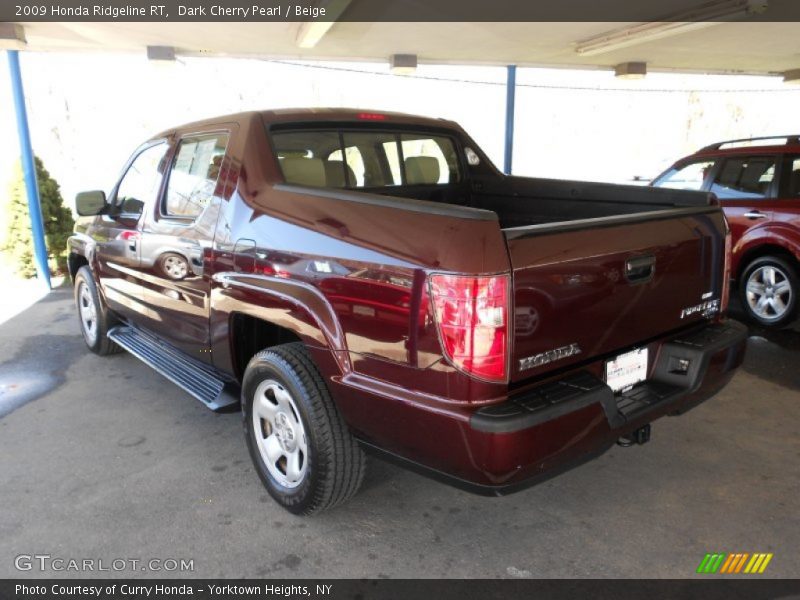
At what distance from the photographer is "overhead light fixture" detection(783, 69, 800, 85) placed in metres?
11.3

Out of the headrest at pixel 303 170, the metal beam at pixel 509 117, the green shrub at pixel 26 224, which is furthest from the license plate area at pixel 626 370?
the green shrub at pixel 26 224

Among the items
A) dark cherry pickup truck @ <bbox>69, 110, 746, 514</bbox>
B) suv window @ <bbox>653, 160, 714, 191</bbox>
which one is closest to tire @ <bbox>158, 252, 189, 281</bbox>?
dark cherry pickup truck @ <bbox>69, 110, 746, 514</bbox>

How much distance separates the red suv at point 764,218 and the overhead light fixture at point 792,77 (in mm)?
6664

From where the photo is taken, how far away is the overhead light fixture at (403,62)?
9.27 meters

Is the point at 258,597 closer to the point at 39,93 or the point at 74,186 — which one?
the point at 74,186

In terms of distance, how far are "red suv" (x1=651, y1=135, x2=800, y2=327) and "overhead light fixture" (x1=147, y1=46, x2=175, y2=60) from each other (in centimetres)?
717

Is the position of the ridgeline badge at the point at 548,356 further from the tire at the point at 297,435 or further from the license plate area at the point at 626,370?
the tire at the point at 297,435

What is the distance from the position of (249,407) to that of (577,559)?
5.51 feet

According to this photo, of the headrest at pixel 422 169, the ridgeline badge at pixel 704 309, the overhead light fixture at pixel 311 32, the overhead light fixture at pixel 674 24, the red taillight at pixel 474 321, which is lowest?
the ridgeline badge at pixel 704 309

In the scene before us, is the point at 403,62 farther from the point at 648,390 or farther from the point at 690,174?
the point at 648,390

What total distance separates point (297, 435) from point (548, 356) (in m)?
1.22

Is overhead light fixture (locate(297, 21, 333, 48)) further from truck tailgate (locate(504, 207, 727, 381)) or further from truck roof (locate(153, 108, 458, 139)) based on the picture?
truck tailgate (locate(504, 207, 727, 381))

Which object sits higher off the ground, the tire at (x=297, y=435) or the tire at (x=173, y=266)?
the tire at (x=173, y=266)

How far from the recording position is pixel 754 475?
3213mm
